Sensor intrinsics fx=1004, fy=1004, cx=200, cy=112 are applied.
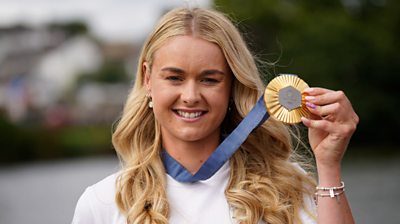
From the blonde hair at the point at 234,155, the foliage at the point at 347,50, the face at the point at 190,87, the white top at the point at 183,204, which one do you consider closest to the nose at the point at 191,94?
the face at the point at 190,87

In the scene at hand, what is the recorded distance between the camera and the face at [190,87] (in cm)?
402

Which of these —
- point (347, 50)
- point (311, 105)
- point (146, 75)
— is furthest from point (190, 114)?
point (347, 50)

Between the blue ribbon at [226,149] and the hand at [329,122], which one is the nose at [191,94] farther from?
the hand at [329,122]

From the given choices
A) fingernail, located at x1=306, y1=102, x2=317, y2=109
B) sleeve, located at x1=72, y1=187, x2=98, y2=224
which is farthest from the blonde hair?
fingernail, located at x1=306, y1=102, x2=317, y2=109

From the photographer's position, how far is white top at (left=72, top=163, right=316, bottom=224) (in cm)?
407

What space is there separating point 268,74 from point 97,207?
1287mm

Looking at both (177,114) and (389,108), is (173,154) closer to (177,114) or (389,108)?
(177,114)

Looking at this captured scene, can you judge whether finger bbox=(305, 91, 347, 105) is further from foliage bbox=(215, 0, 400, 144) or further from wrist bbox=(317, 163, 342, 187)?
foliage bbox=(215, 0, 400, 144)

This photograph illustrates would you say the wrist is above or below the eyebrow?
below

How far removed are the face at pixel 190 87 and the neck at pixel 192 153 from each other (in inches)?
3.2

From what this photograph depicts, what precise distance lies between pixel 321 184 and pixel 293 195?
0.29m

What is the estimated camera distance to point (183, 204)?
4.12 m

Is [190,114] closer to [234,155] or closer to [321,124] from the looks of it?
[234,155]

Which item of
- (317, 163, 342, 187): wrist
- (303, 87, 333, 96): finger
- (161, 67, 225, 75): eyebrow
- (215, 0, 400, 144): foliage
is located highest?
(215, 0, 400, 144): foliage
